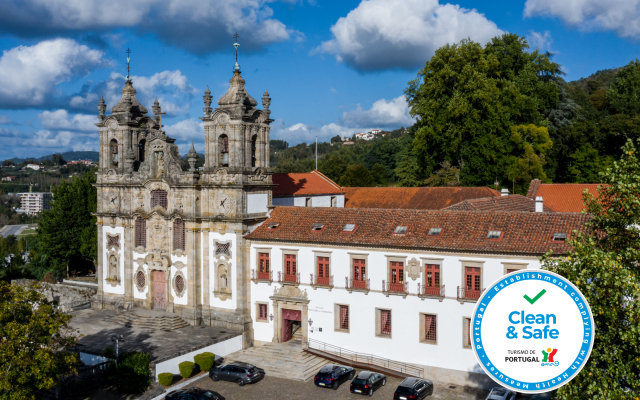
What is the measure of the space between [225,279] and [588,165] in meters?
41.5

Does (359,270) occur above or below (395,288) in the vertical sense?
above

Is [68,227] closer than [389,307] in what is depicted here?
No

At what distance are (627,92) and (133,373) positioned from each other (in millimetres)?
61464

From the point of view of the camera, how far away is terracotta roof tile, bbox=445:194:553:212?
36.0 m

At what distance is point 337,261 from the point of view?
102 feet

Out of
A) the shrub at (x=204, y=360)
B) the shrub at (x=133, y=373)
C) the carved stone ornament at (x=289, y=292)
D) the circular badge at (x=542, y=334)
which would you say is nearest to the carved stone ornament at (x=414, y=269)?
the carved stone ornament at (x=289, y=292)

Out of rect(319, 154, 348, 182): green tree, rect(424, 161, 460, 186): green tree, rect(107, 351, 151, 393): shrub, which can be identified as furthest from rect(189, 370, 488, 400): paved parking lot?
rect(319, 154, 348, 182): green tree

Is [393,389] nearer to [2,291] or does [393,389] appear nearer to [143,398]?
[143,398]

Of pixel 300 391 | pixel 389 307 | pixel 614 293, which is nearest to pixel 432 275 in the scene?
pixel 389 307

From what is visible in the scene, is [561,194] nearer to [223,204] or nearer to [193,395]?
[223,204]

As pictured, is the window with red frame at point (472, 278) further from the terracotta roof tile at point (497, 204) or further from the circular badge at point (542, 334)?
the circular badge at point (542, 334)

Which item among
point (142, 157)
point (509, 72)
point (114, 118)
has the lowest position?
point (142, 157)

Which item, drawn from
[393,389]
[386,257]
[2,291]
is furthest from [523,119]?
[2,291]

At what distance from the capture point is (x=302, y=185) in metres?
43.0
